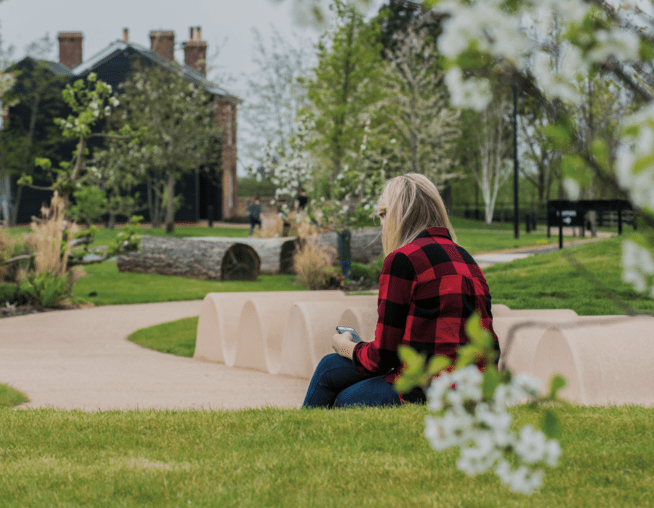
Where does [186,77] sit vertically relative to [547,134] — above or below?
above

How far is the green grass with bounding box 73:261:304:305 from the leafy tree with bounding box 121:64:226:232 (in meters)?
14.3

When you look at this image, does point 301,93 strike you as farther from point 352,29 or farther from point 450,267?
point 450,267

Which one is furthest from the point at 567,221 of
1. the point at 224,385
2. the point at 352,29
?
the point at 224,385

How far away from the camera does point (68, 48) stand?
38.6 meters

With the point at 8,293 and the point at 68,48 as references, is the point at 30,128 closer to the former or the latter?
the point at 68,48

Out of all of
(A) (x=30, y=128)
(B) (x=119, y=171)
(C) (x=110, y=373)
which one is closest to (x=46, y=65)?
(A) (x=30, y=128)

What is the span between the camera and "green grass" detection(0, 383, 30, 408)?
5.35 m

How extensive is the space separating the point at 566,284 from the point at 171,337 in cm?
566

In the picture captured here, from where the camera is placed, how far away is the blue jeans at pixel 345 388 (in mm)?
3564

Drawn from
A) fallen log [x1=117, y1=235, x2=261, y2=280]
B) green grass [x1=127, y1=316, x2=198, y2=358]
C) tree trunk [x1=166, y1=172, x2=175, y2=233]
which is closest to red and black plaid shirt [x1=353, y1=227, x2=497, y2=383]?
green grass [x1=127, y1=316, x2=198, y2=358]

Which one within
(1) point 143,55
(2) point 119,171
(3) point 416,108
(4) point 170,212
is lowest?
(4) point 170,212

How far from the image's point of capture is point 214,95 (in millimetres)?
36156

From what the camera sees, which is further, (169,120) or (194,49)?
(194,49)

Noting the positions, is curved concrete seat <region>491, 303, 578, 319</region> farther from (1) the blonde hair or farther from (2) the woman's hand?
(1) the blonde hair
